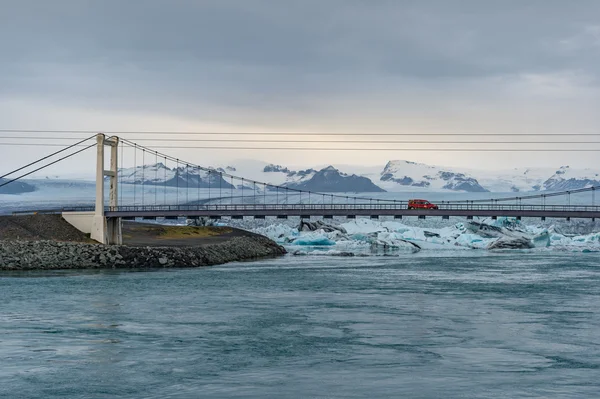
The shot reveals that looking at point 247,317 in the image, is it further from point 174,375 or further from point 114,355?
point 174,375

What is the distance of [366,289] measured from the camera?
155 feet

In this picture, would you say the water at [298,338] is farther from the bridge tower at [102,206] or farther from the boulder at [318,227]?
the boulder at [318,227]

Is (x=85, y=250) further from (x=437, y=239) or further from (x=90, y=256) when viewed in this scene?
(x=437, y=239)

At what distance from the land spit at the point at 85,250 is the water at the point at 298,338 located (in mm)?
10794

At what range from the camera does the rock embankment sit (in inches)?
2475

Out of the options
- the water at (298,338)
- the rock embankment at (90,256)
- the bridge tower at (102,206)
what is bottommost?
the water at (298,338)

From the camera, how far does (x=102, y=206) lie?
7650cm

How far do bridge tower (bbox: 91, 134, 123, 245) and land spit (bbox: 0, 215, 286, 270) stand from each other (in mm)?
1261

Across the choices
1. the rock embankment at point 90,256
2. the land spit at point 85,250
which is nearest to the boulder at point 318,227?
the land spit at point 85,250

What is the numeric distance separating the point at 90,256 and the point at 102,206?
11565 millimetres

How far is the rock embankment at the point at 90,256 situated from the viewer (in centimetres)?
6288

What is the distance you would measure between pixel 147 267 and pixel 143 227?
34.9 m

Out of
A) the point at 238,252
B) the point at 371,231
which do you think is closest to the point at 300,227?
the point at 371,231

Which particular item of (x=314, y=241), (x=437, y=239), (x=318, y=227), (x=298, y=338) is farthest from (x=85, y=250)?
(x=318, y=227)
